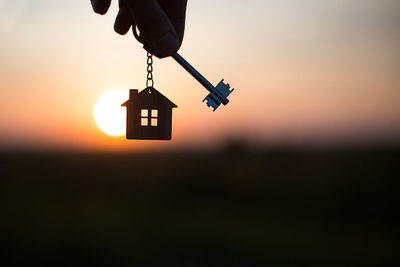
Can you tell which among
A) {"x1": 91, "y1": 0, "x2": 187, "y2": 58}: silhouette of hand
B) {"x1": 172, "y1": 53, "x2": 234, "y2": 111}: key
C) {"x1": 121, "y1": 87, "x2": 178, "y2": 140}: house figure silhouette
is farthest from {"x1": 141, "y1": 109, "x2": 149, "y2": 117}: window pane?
{"x1": 91, "y1": 0, "x2": 187, "y2": 58}: silhouette of hand

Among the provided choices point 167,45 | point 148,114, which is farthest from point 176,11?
point 148,114

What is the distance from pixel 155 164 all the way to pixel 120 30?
31967mm

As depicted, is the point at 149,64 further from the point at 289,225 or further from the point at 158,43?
the point at 289,225

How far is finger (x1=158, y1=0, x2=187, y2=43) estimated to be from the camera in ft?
5.74

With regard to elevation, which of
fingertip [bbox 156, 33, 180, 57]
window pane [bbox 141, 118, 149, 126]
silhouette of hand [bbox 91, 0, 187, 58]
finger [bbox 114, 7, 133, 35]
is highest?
finger [bbox 114, 7, 133, 35]

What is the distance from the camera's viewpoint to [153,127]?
225 cm

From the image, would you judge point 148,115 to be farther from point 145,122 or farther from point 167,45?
point 167,45

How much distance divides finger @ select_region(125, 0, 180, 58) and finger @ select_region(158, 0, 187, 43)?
0.10 meters

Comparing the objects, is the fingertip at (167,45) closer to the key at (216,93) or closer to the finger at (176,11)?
the finger at (176,11)

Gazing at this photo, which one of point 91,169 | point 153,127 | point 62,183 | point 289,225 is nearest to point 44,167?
point 91,169

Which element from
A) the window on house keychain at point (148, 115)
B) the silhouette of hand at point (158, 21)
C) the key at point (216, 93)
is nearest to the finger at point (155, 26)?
the silhouette of hand at point (158, 21)

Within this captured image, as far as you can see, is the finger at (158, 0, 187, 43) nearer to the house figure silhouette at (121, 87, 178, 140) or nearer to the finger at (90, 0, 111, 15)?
the finger at (90, 0, 111, 15)

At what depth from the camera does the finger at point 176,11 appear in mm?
1749

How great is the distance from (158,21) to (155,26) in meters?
0.02
